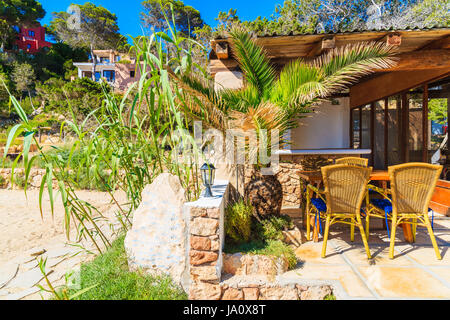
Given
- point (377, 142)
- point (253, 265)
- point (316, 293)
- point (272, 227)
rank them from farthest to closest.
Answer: point (377, 142) < point (272, 227) < point (253, 265) < point (316, 293)

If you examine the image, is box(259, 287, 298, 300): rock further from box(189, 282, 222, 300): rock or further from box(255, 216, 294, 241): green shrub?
box(255, 216, 294, 241): green shrub

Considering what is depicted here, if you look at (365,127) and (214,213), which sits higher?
(365,127)

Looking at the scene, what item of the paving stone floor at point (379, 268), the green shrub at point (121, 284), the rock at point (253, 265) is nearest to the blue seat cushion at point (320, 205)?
the paving stone floor at point (379, 268)

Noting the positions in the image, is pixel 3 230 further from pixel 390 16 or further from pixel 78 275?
pixel 390 16

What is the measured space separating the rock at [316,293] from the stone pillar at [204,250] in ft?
2.80

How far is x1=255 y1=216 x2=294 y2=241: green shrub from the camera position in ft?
10.8

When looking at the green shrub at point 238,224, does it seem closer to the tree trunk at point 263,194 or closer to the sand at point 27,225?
the tree trunk at point 263,194

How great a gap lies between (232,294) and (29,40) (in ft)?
121

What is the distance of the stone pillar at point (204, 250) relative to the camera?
8.57 feet

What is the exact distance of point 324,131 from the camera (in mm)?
8391

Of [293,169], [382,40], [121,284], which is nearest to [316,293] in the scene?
[121,284]

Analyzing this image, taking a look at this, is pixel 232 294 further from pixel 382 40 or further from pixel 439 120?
pixel 439 120

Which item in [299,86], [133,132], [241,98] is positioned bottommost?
[133,132]

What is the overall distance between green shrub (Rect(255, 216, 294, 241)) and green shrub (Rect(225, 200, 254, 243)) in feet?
0.59
